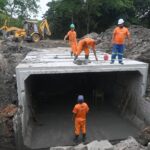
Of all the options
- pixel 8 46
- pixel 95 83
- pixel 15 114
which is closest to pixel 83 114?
pixel 15 114

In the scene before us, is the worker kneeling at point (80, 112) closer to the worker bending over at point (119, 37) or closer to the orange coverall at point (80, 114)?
the orange coverall at point (80, 114)

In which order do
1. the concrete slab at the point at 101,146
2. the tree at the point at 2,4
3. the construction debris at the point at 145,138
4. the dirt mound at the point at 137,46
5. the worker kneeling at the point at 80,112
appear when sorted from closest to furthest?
1. the concrete slab at the point at 101,146
2. the construction debris at the point at 145,138
3. the worker kneeling at the point at 80,112
4. the dirt mound at the point at 137,46
5. the tree at the point at 2,4

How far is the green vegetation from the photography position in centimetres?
3369

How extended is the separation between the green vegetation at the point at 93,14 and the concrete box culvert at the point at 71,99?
1643 cm

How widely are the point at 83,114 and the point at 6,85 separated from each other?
15.9 ft

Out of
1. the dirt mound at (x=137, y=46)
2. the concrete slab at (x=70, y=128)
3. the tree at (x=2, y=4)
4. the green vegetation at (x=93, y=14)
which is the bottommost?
the concrete slab at (x=70, y=128)

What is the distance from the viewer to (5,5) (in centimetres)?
4422

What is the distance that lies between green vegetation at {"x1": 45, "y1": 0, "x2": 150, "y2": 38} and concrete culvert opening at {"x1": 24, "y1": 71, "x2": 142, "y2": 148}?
16.3 meters

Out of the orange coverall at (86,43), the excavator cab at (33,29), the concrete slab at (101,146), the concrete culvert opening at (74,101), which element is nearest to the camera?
the concrete slab at (101,146)

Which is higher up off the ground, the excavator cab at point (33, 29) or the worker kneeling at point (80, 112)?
the excavator cab at point (33, 29)

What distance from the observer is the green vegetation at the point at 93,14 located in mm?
33688

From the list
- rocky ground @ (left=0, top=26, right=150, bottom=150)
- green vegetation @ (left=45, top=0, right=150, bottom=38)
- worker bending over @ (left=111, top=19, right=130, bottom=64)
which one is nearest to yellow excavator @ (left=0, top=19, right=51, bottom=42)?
rocky ground @ (left=0, top=26, right=150, bottom=150)

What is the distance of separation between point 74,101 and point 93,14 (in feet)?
63.0

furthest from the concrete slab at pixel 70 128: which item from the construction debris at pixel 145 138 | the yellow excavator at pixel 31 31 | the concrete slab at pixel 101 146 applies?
the yellow excavator at pixel 31 31
